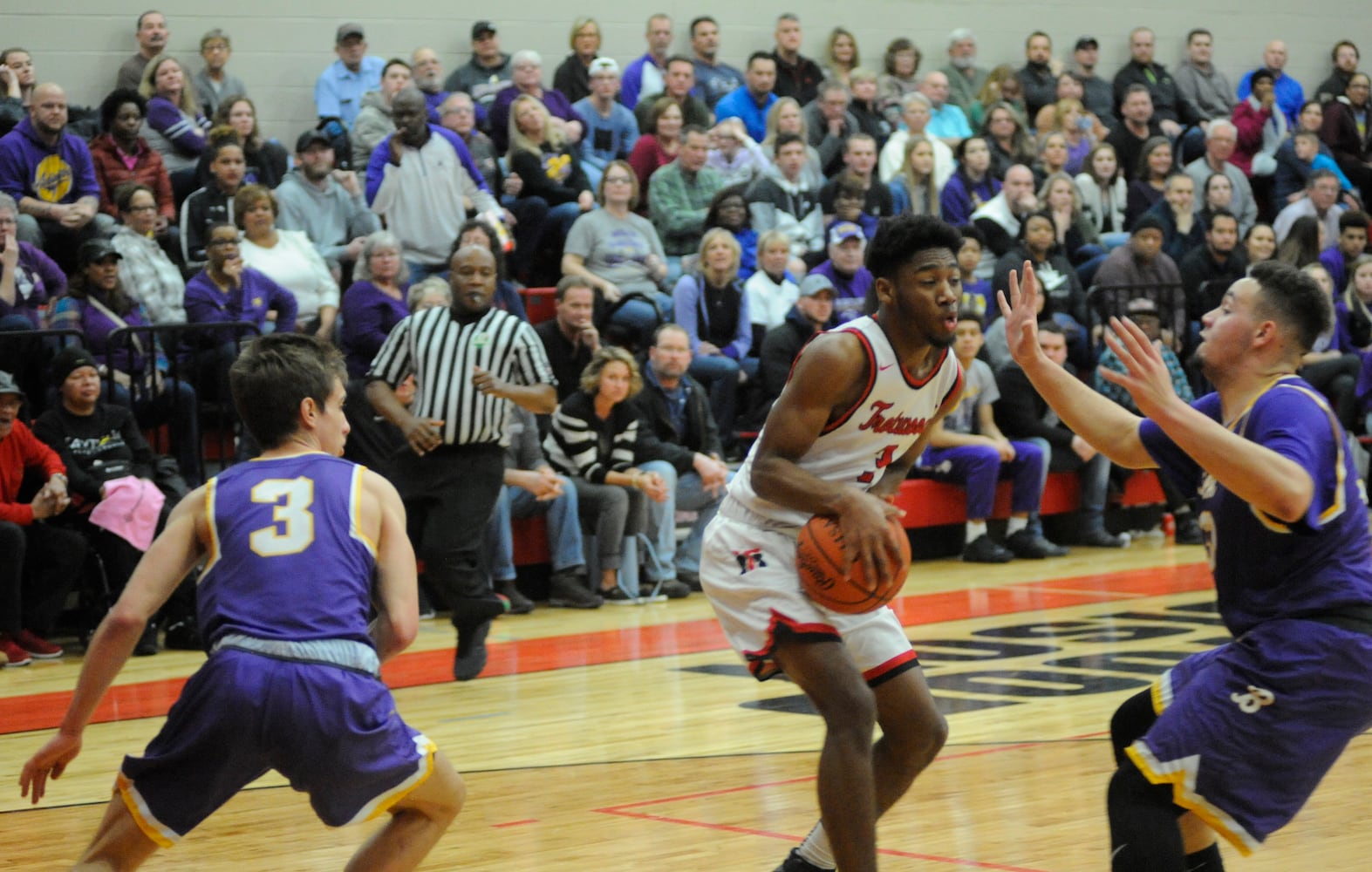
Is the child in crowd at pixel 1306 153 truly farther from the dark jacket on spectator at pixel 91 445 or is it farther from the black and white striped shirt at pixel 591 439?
the dark jacket on spectator at pixel 91 445

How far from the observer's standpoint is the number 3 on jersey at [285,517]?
3.29 m

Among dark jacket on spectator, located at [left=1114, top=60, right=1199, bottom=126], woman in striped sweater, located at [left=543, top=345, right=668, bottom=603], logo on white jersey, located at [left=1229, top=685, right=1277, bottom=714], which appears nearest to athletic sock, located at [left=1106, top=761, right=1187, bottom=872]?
logo on white jersey, located at [left=1229, top=685, right=1277, bottom=714]

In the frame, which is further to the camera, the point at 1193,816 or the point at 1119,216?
the point at 1119,216

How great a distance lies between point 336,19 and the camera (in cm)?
1364

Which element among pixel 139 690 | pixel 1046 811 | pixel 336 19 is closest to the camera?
pixel 1046 811

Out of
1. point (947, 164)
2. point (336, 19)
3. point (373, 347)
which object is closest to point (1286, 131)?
point (947, 164)

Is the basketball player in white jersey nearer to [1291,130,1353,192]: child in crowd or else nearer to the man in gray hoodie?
the man in gray hoodie

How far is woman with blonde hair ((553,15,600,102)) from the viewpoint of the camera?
1359 centimetres

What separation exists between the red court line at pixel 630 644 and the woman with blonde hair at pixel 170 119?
4.31 metres

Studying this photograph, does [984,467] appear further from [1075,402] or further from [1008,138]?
[1075,402]

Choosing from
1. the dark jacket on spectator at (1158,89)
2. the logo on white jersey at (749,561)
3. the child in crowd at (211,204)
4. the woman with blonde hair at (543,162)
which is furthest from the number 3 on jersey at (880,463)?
the dark jacket on spectator at (1158,89)

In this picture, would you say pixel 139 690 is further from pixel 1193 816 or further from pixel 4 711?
pixel 1193 816

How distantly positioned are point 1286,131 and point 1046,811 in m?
13.2

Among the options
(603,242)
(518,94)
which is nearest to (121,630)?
(603,242)
